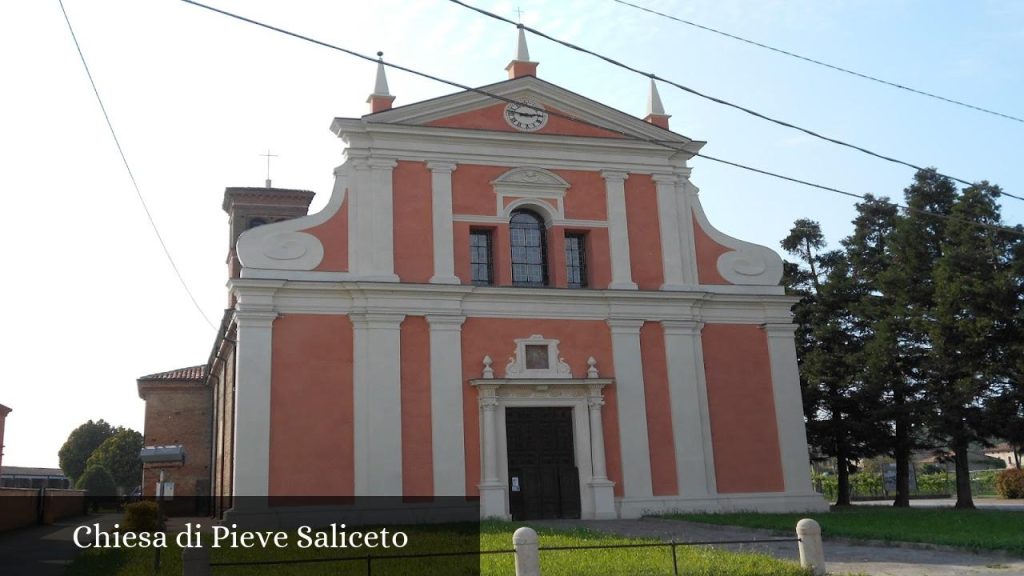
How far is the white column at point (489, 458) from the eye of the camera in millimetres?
19875

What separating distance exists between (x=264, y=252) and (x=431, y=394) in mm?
5006

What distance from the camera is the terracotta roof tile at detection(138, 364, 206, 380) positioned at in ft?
118

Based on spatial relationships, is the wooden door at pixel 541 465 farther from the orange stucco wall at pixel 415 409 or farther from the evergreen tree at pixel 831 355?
the evergreen tree at pixel 831 355

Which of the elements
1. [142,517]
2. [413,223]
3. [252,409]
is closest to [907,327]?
[413,223]

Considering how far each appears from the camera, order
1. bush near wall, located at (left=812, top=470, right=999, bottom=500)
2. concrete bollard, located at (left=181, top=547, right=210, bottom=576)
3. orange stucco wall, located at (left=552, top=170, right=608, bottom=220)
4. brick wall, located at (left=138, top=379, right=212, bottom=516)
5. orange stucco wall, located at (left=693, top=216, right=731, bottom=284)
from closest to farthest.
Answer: concrete bollard, located at (left=181, top=547, right=210, bottom=576), orange stucco wall, located at (left=552, top=170, right=608, bottom=220), orange stucco wall, located at (left=693, top=216, right=731, bottom=284), brick wall, located at (left=138, top=379, right=212, bottom=516), bush near wall, located at (left=812, top=470, right=999, bottom=500)

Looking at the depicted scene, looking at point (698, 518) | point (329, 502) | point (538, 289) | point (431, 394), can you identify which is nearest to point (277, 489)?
point (329, 502)

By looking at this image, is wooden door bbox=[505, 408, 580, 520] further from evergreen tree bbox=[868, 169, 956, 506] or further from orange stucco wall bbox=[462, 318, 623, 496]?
evergreen tree bbox=[868, 169, 956, 506]

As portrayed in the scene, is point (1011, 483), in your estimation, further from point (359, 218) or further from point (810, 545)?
point (810, 545)

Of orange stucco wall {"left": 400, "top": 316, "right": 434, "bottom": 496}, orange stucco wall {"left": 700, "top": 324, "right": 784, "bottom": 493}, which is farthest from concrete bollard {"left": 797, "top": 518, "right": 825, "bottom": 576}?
orange stucco wall {"left": 700, "top": 324, "right": 784, "bottom": 493}

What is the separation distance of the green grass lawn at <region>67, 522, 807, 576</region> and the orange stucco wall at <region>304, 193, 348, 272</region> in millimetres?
7705

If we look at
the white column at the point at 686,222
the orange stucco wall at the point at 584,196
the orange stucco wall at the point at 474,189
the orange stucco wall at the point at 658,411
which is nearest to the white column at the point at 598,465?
the orange stucco wall at the point at 658,411

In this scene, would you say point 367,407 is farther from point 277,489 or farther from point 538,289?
point 538,289

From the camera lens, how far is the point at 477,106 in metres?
22.5

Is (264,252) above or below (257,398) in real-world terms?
above
